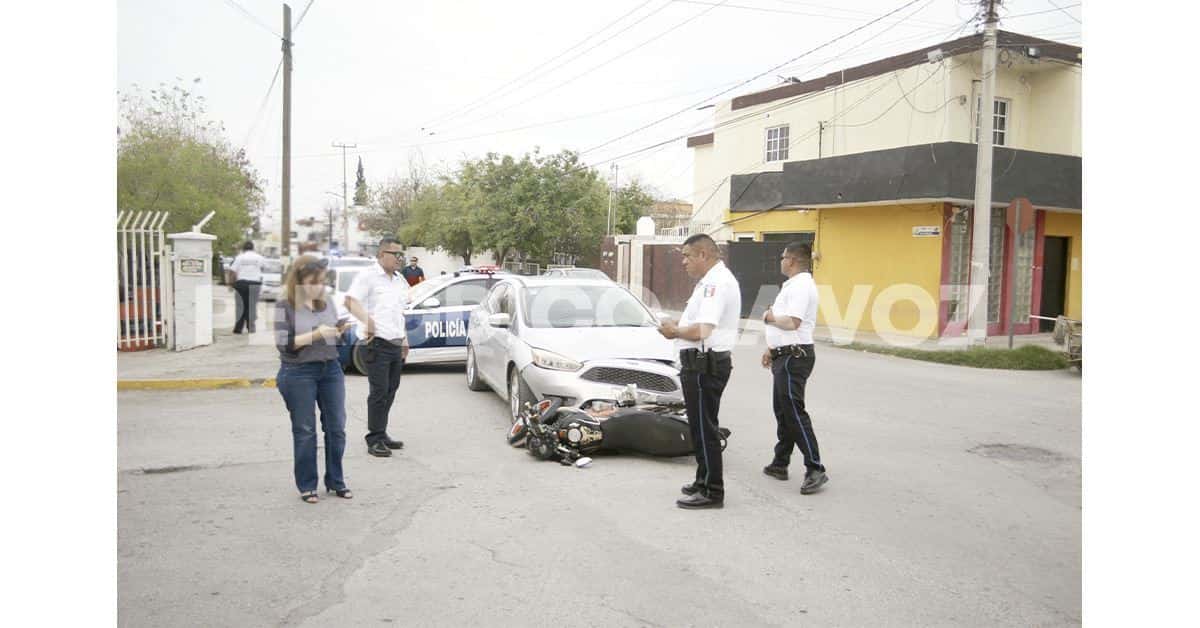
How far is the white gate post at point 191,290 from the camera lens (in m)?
12.9

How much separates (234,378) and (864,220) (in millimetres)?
14619

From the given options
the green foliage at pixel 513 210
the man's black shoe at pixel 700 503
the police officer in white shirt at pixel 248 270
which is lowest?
the man's black shoe at pixel 700 503

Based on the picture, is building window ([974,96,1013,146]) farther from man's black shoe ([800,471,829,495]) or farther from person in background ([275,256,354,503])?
person in background ([275,256,354,503])

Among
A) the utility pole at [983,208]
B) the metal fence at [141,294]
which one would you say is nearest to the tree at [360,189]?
the metal fence at [141,294]

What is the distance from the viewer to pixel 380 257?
6.85 metres

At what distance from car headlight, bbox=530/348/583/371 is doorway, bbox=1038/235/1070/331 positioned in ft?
53.2

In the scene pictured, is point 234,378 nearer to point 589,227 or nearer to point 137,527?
point 137,527

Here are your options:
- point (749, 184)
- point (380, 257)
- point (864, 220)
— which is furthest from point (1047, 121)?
point (380, 257)

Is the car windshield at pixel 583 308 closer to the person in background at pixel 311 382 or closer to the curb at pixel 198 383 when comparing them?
the person in background at pixel 311 382

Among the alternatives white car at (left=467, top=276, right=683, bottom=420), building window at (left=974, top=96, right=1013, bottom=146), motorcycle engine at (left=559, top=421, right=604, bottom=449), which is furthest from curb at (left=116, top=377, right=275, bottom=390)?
building window at (left=974, top=96, right=1013, bottom=146)

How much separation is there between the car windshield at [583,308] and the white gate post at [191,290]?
653 cm

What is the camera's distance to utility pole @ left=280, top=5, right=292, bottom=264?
3.43m

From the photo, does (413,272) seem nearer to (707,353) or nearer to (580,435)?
(580,435)
